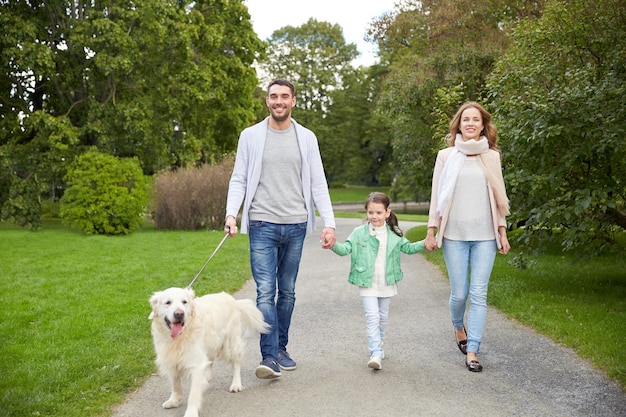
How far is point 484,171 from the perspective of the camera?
18.0 feet

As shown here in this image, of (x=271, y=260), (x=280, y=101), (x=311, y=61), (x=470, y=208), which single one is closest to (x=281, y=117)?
(x=280, y=101)

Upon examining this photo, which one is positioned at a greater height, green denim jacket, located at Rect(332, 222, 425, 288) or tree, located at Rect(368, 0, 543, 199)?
tree, located at Rect(368, 0, 543, 199)

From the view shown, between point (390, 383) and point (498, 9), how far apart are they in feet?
45.6

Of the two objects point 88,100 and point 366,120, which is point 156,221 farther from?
point 366,120

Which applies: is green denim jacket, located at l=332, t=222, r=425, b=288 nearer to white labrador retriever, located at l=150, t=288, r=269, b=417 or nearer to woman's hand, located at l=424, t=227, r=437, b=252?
woman's hand, located at l=424, t=227, r=437, b=252

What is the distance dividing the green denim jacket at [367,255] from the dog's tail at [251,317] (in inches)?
34.8

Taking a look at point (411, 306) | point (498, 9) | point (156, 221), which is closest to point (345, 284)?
point (411, 306)

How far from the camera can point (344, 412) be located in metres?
4.36

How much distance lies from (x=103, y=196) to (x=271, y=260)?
53.1ft

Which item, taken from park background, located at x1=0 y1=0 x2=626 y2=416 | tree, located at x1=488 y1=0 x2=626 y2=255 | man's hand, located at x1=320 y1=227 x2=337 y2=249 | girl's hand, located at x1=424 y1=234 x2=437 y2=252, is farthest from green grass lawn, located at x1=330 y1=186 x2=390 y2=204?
man's hand, located at x1=320 y1=227 x2=337 y2=249

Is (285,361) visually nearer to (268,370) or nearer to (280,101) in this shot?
(268,370)

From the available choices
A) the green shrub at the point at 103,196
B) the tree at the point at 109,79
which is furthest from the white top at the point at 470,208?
the tree at the point at 109,79

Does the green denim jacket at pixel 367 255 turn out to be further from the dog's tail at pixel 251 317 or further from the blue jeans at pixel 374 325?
the dog's tail at pixel 251 317

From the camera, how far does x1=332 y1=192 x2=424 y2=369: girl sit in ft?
17.7
